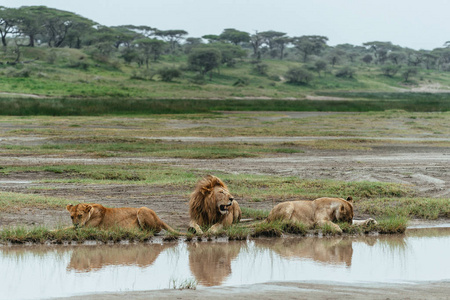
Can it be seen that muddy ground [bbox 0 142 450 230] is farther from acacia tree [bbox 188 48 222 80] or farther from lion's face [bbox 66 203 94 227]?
acacia tree [bbox 188 48 222 80]

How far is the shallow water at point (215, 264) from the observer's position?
22.3 feet

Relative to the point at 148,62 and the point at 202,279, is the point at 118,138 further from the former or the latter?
the point at 148,62

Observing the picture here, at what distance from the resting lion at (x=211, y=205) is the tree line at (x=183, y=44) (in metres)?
69.2

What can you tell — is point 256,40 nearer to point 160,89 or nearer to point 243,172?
point 160,89

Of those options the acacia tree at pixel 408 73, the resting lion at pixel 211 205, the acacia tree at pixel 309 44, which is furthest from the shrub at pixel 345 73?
the resting lion at pixel 211 205

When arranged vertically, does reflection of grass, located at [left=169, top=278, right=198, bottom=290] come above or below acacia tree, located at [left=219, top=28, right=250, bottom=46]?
below

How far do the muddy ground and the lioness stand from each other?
1.37 meters

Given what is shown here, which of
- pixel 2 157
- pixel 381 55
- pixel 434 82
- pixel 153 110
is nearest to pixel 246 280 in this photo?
pixel 2 157

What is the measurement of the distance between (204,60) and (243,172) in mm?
71734

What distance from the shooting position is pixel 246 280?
7.02 metres

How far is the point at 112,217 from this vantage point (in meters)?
8.85

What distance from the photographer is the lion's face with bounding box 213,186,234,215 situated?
8688 millimetres

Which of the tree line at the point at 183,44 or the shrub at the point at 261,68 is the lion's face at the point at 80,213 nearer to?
the tree line at the point at 183,44

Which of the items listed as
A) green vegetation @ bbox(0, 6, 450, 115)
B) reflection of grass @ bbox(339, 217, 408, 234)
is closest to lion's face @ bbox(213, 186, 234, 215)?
reflection of grass @ bbox(339, 217, 408, 234)
